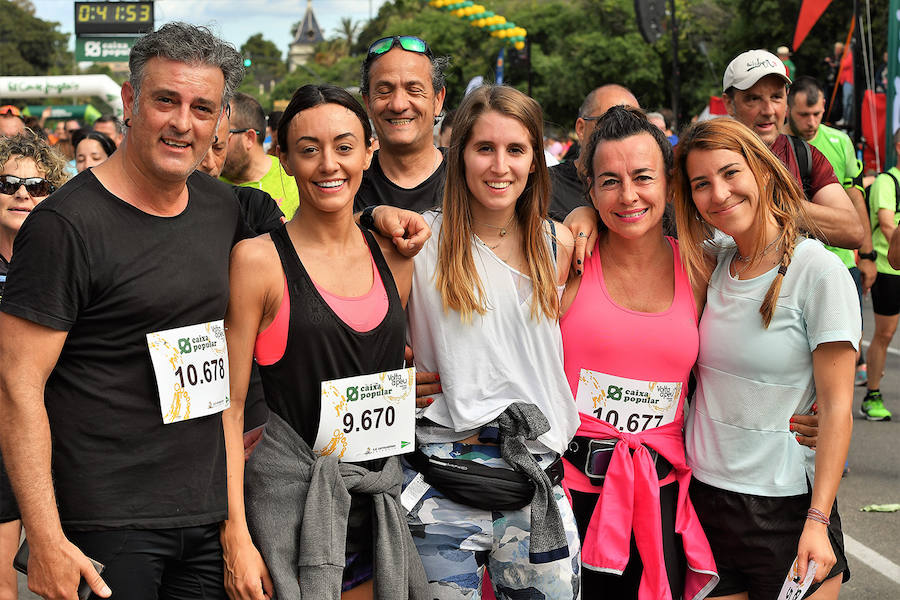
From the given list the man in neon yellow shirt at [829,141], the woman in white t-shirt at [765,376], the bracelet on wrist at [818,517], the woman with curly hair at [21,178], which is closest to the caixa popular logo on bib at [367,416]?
the woman in white t-shirt at [765,376]

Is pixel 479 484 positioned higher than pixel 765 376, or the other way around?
pixel 765 376

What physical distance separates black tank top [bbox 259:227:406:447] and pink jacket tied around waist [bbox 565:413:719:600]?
31.9 inches

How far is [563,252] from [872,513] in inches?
127

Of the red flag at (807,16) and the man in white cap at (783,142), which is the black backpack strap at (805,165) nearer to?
the man in white cap at (783,142)

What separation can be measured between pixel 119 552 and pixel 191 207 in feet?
2.98

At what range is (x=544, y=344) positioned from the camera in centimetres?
270

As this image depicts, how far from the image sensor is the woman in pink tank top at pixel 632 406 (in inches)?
108

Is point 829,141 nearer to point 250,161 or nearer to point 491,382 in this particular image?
point 250,161

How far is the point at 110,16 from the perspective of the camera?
2455cm

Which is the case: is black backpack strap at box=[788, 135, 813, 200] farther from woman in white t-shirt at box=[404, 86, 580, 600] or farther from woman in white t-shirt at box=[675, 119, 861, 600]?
woman in white t-shirt at box=[404, 86, 580, 600]

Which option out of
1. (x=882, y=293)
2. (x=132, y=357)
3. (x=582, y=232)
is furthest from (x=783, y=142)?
(x=882, y=293)

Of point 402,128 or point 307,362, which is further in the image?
point 402,128

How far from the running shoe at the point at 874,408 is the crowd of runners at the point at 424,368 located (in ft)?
14.4

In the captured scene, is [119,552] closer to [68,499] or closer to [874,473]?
[68,499]
